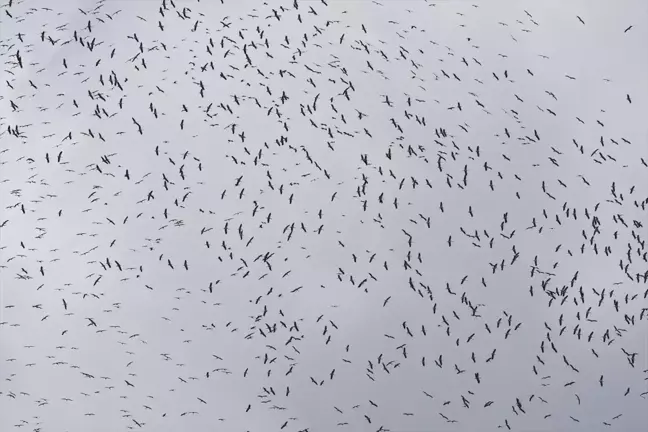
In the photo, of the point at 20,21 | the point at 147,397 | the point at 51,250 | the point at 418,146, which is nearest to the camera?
the point at 20,21

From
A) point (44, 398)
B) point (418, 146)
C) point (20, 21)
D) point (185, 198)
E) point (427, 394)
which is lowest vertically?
point (427, 394)

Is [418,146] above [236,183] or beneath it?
above

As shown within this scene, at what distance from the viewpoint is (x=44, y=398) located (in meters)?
88.6

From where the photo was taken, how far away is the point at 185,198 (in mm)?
85562

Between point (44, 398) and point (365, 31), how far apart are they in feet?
166

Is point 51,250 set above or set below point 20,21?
below

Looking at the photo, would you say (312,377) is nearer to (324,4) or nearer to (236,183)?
(236,183)

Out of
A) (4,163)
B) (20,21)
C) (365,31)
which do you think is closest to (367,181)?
(365,31)

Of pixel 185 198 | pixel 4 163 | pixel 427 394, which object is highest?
pixel 4 163

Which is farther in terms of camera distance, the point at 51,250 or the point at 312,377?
the point at 312,377

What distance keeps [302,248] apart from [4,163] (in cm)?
3773

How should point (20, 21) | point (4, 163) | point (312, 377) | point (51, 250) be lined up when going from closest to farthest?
1. point (20, 21)
2. point (4, 163)
3. point (51, 250)
4. point (312, 377)

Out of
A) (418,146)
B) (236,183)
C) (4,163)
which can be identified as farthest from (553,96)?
(4,163)

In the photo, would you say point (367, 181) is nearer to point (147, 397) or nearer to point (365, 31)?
point (365, 31)
